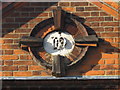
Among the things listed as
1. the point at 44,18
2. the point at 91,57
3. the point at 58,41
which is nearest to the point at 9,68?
the point at 58,41

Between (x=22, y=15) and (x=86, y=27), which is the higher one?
(x=22, y=15)

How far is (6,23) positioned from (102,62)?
1909 millimetres

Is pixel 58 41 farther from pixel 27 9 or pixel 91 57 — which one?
pixel 27 9

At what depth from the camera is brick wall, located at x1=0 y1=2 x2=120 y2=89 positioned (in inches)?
216

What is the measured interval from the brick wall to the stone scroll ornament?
0.11 m

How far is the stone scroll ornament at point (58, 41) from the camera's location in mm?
5480

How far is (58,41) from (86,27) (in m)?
0.58

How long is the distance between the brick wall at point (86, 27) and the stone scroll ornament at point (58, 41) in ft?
0.37

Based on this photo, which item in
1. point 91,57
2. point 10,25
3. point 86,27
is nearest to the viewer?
point 91,57

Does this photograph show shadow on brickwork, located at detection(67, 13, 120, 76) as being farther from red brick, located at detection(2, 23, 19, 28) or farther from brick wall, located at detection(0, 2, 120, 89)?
red brick, located at detection(2, 23, 19, 28)

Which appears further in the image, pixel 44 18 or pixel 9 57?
pixel 44 18

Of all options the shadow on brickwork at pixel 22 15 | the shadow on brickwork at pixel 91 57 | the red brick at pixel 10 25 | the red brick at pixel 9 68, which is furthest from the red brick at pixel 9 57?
the shadow on brickwork at pixel 91 57

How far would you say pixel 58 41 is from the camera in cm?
555

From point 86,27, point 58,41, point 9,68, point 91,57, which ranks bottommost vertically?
point 9,68
